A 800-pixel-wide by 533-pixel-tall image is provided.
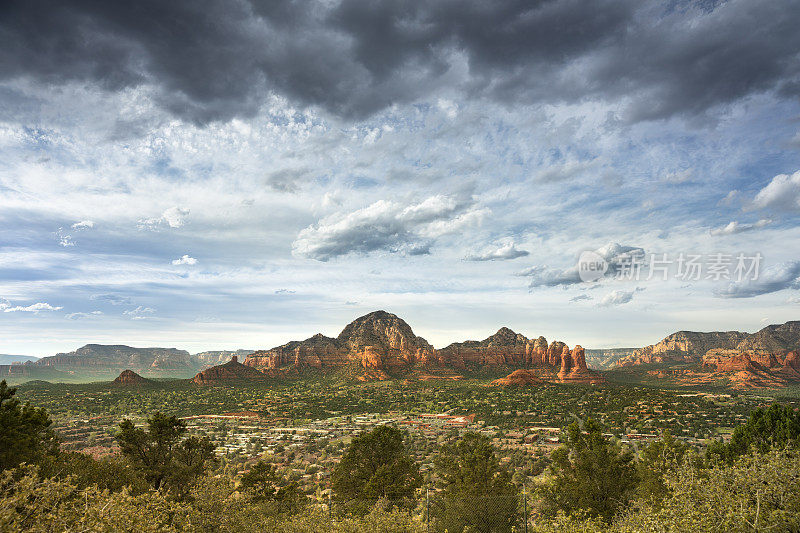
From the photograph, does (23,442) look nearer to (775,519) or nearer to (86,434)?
(775,519)

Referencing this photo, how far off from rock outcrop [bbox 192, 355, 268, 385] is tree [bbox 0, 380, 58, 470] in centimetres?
14468

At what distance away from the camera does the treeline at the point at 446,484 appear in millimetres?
13195

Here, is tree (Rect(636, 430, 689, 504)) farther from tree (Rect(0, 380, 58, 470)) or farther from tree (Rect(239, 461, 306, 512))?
tree (Rect(0, 380, 58, 470))

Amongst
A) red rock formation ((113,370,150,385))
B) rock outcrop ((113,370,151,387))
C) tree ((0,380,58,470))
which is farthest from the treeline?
red rock formation ((113,370,150,385))

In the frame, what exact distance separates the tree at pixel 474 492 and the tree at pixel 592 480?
9.44ft

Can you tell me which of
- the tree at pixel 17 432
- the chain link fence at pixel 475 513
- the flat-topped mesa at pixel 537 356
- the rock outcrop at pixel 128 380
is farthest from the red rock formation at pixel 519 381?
the rock outcrop at pixel 128 380

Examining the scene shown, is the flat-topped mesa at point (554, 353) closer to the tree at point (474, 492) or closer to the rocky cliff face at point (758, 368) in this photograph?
the rocky cliff face at point (758, 368)

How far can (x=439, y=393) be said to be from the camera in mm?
123438

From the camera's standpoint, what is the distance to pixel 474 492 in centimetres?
2792

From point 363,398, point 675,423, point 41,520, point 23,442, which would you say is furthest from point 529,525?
point 363,398

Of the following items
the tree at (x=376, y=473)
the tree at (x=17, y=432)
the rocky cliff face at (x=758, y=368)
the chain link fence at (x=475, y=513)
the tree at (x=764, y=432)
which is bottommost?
the rocky cliff face at (x=758, y=368)

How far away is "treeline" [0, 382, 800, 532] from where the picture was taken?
1320cm

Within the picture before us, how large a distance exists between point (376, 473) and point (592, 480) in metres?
13.9

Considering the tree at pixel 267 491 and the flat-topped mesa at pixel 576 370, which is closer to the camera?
the tree at pixel 267 491
